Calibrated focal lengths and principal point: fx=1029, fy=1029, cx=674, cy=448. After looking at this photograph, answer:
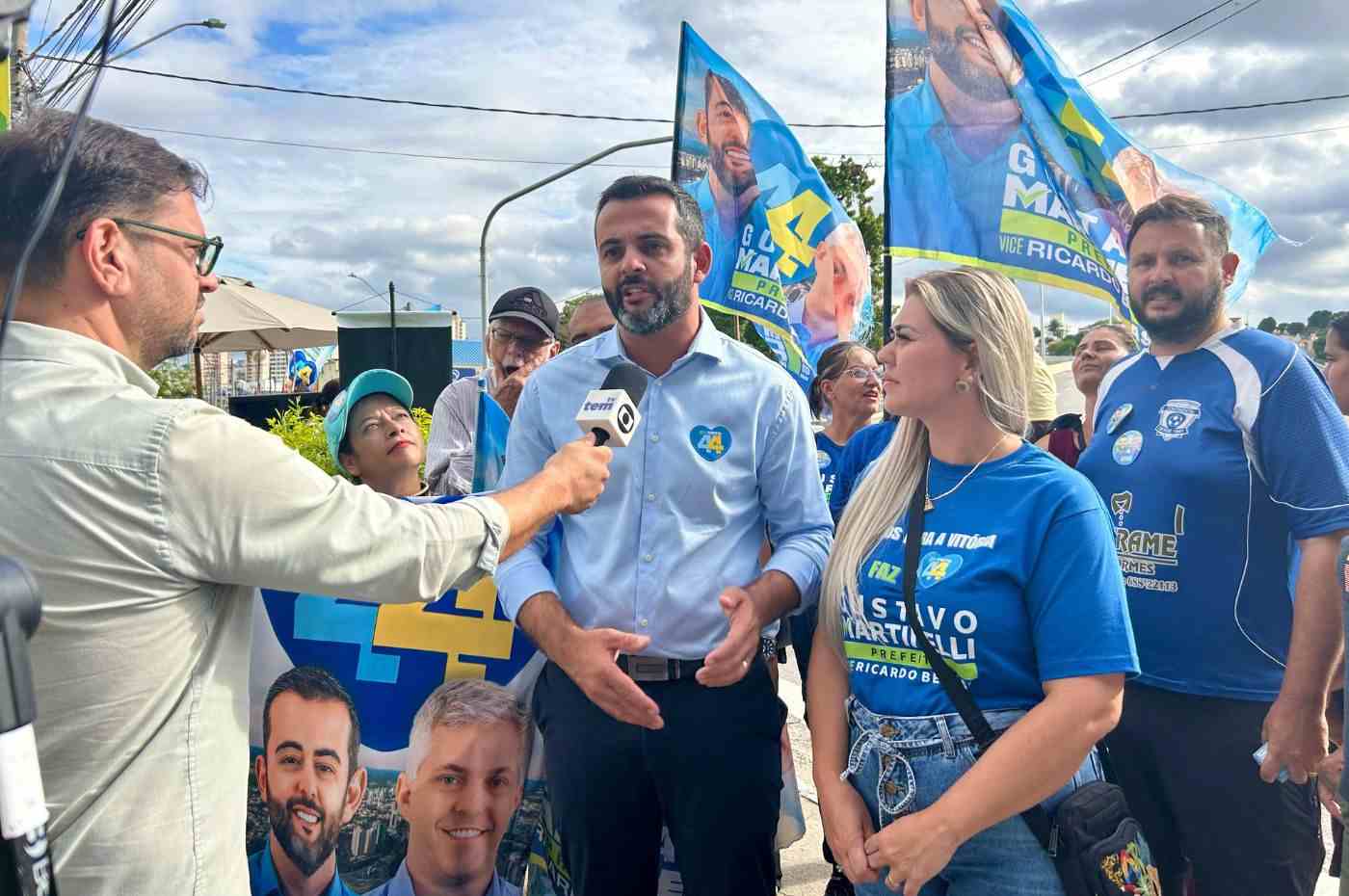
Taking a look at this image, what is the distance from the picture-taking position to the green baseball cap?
3900 mm

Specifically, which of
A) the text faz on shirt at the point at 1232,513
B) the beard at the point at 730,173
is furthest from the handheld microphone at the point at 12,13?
the beard at the point at 730,173

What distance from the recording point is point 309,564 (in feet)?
5.45

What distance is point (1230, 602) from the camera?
2.76 m

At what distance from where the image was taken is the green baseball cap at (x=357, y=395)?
12.8ft

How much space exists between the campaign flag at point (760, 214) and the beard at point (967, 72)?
2623mm

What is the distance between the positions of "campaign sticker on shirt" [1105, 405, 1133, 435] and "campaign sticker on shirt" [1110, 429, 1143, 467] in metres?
0.05

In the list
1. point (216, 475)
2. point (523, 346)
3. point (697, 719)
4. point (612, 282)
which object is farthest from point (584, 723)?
point (523, 346)

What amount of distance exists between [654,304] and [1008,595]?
1287 millimetres

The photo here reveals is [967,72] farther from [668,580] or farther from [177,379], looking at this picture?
[177,379]

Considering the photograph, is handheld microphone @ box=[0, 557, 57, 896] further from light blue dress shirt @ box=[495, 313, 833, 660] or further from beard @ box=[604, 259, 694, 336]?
beard @ box=[604, 259, 694, 336]

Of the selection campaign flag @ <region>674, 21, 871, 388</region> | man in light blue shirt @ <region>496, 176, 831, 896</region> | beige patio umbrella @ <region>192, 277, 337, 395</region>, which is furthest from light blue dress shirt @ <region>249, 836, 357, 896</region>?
beige patio umbrella @ <region>192, 277, 337, 395</region>

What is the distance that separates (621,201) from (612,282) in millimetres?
240

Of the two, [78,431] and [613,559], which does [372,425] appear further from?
[78,431]

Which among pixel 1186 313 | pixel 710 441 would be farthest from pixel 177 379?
pixel 1186 313
